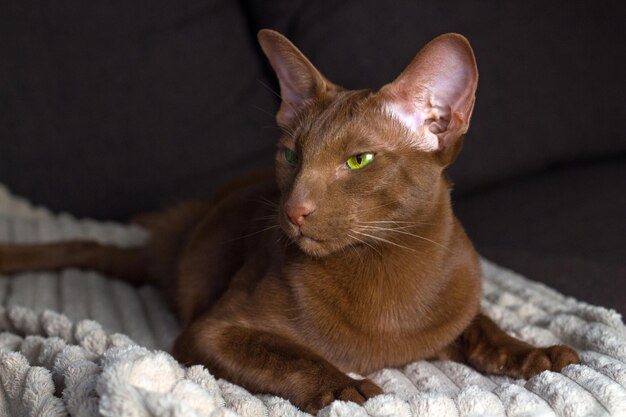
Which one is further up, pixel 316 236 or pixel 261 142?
pixel 316 236

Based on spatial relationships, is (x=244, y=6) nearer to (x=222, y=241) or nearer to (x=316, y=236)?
(x=222, y=241)

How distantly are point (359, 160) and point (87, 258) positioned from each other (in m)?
0.96

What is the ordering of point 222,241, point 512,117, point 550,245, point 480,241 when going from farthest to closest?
point 512,117 → point 480,241 → point 550,245 → point 222,241

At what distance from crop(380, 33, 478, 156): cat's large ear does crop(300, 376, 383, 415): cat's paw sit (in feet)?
1.29

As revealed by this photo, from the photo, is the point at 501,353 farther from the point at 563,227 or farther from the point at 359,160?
the point at 563,227

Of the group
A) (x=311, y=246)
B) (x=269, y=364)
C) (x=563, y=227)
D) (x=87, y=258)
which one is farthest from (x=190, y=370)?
(x=563, y=227)

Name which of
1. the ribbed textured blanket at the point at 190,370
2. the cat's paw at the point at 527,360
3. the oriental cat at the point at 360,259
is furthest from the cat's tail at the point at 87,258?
the cat's paw at the point at 527,360

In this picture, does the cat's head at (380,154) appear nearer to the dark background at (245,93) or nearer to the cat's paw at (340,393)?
the cat's paw at (340,393)

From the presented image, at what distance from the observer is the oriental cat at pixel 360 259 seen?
1.16m

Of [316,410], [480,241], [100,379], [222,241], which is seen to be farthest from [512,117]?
[100,379]

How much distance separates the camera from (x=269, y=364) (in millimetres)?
1170

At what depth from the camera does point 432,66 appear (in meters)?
1.19

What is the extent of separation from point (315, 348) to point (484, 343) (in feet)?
1.01

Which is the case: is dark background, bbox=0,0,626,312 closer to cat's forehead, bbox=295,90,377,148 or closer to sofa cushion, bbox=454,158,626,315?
sofa cushion, bbox=454,158,626,315
